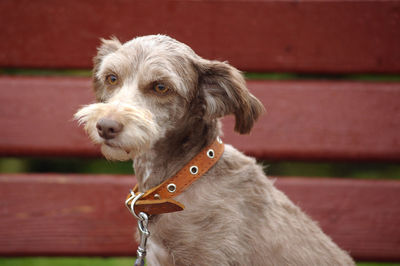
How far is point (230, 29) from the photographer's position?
2.97 metres

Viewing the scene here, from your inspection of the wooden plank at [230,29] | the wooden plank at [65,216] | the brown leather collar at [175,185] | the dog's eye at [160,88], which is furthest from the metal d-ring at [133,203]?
the wooden plank at [230,29]

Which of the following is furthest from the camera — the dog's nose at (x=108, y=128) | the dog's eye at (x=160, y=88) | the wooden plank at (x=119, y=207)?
the wooden plank at (x=119, y=207)

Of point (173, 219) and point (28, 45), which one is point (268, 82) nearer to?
point (173, 219)

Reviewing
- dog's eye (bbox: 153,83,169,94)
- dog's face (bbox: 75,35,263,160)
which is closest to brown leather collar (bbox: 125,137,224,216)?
dog's face (bbox: 75,35,263,160)

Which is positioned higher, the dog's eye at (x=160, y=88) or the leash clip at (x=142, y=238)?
the dog's eye at (x=160, y=88)

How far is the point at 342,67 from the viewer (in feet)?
9.95

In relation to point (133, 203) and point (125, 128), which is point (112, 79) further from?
point (133, 203)

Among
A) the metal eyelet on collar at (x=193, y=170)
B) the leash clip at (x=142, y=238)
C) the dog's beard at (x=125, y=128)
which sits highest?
the dog's beard at (x=125, y=128)

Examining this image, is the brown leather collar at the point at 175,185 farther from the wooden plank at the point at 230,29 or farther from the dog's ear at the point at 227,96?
the wooden plank at the point at 230,29

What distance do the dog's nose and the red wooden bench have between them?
4.73 feet

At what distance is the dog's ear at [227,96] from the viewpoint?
6.09 ft

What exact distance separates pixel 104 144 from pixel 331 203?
206 centimetres

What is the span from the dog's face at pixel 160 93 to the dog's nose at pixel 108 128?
0.10ft

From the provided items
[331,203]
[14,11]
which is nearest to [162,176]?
[331,203]
